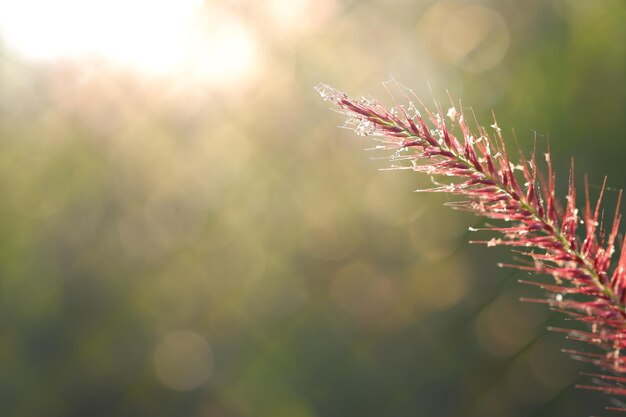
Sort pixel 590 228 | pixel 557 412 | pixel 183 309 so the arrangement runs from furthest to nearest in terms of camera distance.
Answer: pixel 183 309, pixel 557 412, pixel 590 228

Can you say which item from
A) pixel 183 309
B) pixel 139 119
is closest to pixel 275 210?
pixel 183 309

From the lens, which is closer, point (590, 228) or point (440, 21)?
point (590, 228)

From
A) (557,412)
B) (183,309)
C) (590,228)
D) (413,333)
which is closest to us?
(590,228)

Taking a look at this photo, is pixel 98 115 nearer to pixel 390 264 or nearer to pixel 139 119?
pixel 139 119

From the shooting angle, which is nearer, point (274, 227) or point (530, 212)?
point (530, 212)

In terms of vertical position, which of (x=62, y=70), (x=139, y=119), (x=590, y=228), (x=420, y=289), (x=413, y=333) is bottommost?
(x=413, y=333)

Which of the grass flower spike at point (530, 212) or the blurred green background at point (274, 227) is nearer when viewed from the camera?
the grass flower spike at point (530, 212)

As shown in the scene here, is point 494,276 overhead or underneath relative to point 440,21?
underneath

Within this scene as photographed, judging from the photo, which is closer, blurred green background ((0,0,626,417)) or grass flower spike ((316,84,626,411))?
grass flower spike ((316,84,626,411))
